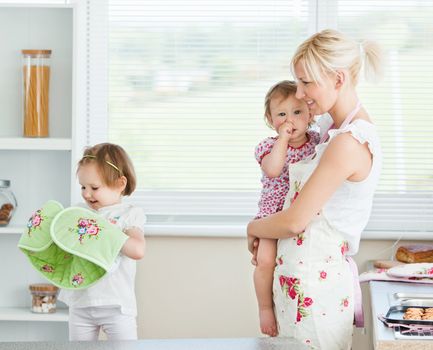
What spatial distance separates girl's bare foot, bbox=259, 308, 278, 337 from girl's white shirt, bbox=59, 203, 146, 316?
54 centimetres

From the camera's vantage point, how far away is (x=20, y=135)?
3689mm

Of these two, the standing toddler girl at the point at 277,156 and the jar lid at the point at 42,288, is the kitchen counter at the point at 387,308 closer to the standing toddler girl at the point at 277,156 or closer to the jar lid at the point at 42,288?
the standing toddler girl at the point at 277,156

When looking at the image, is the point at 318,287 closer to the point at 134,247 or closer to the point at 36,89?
the point at 134,247

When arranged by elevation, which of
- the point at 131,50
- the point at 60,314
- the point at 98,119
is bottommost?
the point at 60,314

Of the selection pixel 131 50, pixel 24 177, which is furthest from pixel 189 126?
pixel 24 177

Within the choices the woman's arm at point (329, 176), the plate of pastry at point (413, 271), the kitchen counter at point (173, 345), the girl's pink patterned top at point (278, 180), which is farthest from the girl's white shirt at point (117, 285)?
the kitchen counter at point (173, 345)

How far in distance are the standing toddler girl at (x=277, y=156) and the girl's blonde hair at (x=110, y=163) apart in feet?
1.76

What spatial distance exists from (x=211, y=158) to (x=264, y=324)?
1.32m

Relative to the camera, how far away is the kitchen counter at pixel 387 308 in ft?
6.25

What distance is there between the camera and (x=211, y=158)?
3.75 metres

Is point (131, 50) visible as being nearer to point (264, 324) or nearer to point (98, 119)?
point (98, 119)

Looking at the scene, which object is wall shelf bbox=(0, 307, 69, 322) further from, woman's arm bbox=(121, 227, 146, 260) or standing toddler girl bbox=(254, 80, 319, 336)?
standing toddler girl bbox=(254, 80, 319, 336)

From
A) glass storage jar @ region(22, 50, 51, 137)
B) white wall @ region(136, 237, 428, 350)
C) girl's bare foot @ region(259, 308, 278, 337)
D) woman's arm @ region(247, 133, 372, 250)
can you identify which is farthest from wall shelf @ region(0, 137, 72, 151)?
woman's arm @ region(247, 133, 372, 250)

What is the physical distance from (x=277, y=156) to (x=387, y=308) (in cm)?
50
